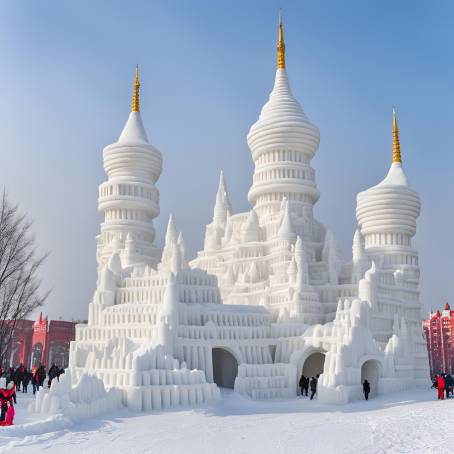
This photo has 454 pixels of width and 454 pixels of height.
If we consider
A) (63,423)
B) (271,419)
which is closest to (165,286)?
(271,419)

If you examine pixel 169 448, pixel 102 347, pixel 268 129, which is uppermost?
pixel 268 129

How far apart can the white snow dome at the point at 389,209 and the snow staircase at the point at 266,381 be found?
22792 mm

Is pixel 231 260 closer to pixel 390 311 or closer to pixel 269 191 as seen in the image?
pixel 269 191

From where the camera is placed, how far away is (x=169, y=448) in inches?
837

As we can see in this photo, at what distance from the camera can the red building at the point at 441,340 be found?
109062 millimetres

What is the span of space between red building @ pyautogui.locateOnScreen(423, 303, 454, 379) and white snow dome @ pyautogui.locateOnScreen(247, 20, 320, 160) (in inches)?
2369

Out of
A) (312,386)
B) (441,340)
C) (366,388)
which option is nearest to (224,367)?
(312,386)

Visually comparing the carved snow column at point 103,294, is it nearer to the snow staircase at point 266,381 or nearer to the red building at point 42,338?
the snow staircase at point 266,381

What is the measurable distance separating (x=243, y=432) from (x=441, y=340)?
303 ft

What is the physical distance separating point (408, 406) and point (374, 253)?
28403 millimetres

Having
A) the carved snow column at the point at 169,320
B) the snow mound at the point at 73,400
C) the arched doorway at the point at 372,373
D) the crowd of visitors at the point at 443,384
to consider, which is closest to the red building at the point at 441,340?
the arched doorway at the point at 372,373

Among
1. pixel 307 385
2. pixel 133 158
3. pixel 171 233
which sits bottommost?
pixel 307 385

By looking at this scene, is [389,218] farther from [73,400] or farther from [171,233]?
[73,400]

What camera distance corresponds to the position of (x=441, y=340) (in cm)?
10919
